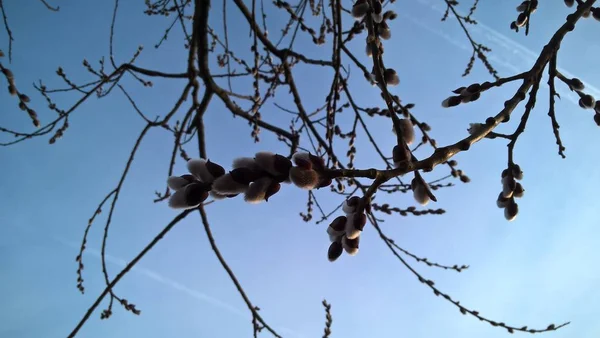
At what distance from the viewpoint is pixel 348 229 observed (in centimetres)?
93

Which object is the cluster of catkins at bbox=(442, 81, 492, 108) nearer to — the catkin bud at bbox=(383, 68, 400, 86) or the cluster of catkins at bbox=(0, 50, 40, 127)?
the catkin bud at bbox=(383, 68, 400, 86)

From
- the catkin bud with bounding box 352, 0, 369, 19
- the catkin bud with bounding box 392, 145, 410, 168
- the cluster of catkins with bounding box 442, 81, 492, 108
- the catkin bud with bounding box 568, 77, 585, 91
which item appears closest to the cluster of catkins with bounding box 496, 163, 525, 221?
the cluster of catkins with bounding box 442, 81, 492, 108

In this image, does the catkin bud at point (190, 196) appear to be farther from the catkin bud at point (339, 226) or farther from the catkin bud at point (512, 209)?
the catkin bud at point (512, 209)

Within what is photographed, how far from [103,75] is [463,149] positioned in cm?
286

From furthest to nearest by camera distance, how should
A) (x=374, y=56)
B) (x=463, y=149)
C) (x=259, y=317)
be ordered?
(x=259, y=317) → (x=374, y=56) → (x=463, y=149)

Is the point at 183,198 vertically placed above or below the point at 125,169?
below

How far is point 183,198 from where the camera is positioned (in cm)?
85

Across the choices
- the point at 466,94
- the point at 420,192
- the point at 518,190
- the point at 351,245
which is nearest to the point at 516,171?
the point at 518,190

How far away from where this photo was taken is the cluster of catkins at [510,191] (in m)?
1.39

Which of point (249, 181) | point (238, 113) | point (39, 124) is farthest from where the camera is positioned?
point (238, 113)

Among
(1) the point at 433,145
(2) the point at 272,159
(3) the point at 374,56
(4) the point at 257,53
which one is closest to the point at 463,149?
(3) the point at 374,56

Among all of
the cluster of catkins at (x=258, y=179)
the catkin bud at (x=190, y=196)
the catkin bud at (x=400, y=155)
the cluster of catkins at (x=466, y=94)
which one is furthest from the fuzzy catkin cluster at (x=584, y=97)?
the catkin bud at (x=190, y=196)

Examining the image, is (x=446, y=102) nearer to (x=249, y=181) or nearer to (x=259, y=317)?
(x=249, y=181)

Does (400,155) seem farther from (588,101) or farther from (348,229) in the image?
(588,101)
